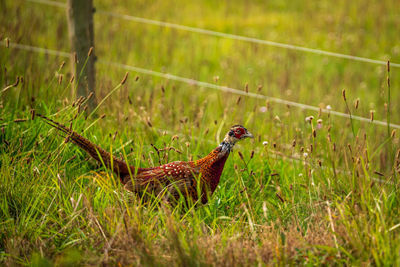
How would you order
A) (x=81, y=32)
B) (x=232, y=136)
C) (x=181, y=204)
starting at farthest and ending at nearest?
(x=81, y=32) → (x=232, y=136) → (x=181, y=204)

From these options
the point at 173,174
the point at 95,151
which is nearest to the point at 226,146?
the point at 173,174

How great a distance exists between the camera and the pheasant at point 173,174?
3459 mm

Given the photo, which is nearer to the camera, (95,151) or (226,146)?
(95,151)

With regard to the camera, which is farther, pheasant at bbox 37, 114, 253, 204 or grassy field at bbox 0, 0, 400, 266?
pheasant at bbox 37, 114, 253, 204

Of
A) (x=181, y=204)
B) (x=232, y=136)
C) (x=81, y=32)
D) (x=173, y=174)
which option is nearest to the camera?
(x=181, y=204)

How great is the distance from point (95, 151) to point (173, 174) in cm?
52

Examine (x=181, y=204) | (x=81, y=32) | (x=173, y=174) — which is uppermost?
(x=81, y=32)

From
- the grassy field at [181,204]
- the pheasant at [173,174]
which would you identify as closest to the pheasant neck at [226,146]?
the pheasant at [173,174]

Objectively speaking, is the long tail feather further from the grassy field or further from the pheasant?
the grassy field

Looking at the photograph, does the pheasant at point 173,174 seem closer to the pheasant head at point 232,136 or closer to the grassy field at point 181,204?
the pheasant head at point 232,136

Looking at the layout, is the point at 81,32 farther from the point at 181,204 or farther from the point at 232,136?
the point at 181,204

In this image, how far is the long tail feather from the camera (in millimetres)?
3404

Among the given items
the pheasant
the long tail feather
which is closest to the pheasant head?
the pheasant

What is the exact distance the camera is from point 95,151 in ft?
11.3
